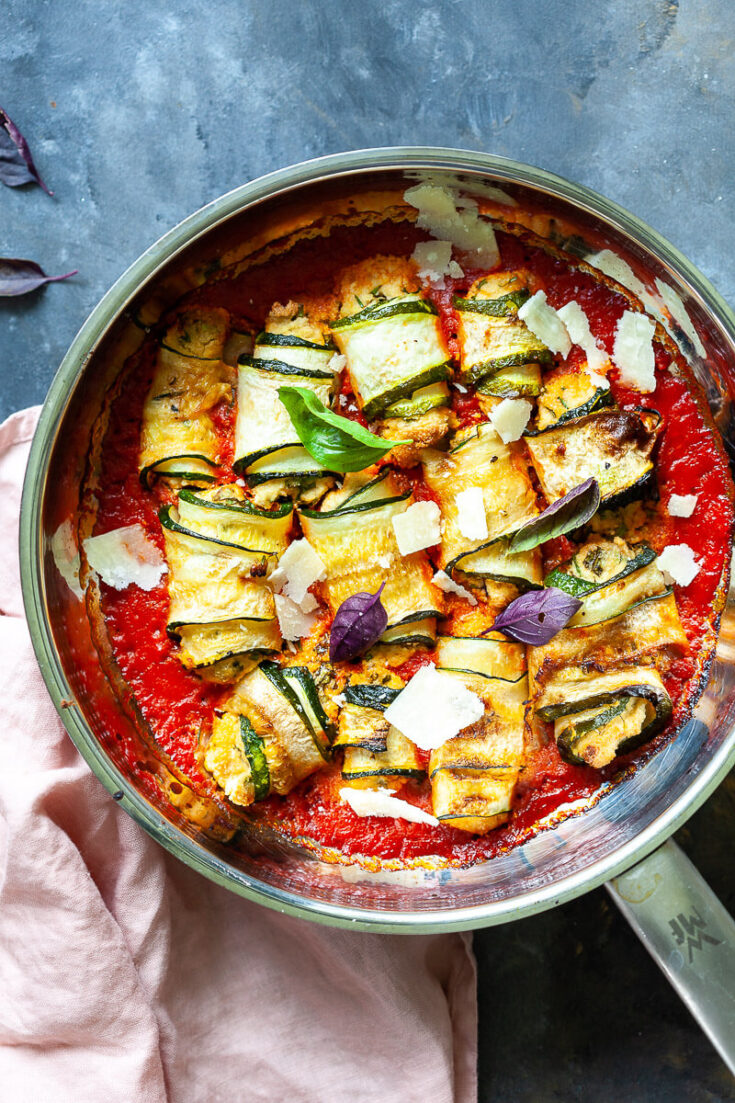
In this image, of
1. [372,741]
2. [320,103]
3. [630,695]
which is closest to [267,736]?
[372,741]

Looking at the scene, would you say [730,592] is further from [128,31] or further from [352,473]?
[128,31]

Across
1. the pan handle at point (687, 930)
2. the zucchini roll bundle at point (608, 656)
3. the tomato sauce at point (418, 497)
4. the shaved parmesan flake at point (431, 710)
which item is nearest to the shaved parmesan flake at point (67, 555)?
the tomato sauce at point (418, 497)

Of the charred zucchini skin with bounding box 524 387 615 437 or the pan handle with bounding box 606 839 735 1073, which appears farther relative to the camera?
the charred zucchini skin with bounding box 524 387 615 437

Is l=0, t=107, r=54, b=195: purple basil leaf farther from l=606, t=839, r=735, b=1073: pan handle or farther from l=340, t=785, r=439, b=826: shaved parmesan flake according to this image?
l=606, t=839, r=735, b=1073: pan handle

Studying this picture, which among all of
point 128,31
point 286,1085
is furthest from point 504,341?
point 286,1085

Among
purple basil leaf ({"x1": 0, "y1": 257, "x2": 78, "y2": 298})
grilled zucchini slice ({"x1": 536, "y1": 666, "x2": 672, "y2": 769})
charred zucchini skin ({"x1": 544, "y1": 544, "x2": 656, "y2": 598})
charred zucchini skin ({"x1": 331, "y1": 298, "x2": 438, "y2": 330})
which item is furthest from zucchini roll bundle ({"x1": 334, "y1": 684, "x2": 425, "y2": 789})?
purple basil leaf ({"x1": 0, "y1": 257, "x2": 78, "y2": 298})
